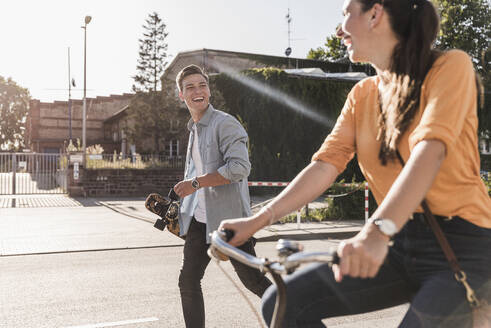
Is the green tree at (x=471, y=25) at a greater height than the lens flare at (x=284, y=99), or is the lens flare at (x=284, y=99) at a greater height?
the green tree at (x=471, y=25)

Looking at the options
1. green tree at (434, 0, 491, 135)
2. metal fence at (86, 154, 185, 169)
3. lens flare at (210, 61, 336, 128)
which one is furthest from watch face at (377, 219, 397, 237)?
green tree at (434, 0, 491, 135)

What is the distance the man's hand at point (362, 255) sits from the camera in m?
1.23

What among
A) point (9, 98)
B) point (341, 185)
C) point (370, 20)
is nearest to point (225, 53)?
point (341, 185)

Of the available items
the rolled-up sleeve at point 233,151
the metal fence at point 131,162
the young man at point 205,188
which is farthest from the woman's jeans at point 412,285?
the metal fence at point 131,162

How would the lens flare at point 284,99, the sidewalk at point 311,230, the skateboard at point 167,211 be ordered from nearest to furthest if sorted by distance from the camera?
1. the skateboard at point 167,211
2. the sidewalk at point 311,230
3. the lens flare at point 284,99

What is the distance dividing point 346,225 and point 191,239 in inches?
324

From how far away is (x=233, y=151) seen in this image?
332 centimetres

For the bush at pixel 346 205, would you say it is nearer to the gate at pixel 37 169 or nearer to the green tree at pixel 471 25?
the gate at pixel 37 169

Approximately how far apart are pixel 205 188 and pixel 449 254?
84.9 inches

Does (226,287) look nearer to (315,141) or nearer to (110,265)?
(110,265)

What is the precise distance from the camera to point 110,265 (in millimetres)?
6898

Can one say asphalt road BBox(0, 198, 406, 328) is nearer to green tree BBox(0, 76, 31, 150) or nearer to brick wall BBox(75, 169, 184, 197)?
brick wall BBox(75, 169, 184, 197)

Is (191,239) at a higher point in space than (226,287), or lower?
higher

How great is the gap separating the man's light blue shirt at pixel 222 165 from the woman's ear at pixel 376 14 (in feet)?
A: 5.90
